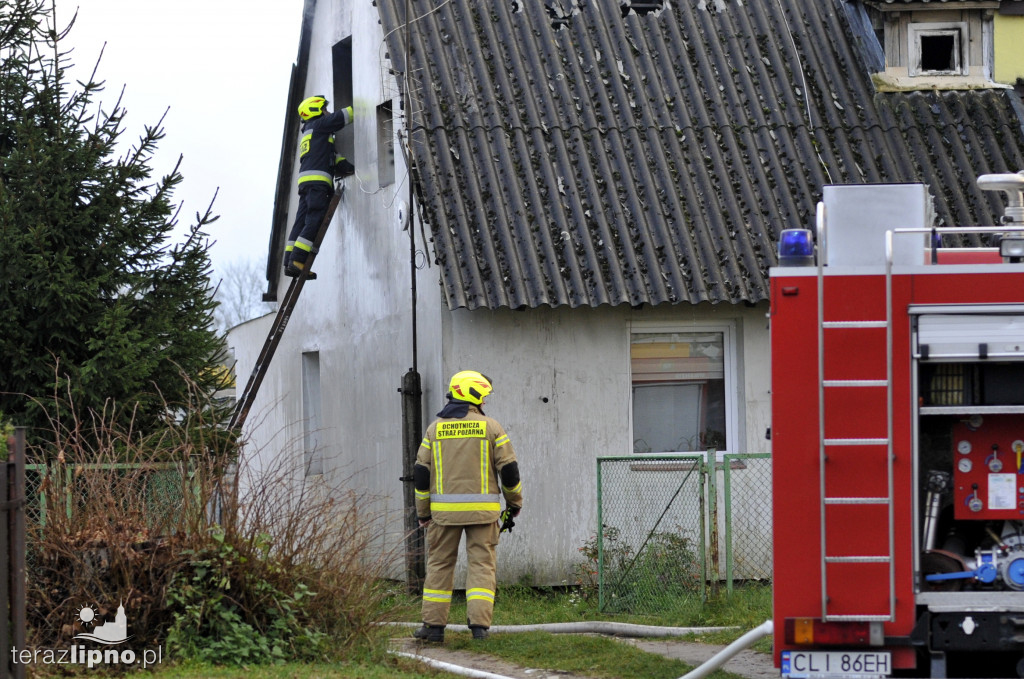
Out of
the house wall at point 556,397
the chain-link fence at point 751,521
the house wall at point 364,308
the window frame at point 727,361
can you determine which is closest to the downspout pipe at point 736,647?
the house wall at point 364,308

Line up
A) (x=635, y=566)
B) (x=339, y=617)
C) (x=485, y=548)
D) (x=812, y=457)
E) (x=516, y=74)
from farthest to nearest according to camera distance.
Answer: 1. (x=516, y=74)
2. (x=635, y=566)
3. (x=485, y=548)
4. (x=339, y=617)
5. (x=812, y=457)

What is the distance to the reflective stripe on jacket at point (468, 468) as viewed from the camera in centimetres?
898

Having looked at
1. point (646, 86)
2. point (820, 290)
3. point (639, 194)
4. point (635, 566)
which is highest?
point (646, 86)

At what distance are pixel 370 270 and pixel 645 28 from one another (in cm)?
375

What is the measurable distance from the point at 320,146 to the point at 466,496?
18.2 feet

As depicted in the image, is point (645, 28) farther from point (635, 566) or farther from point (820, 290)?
point (820, 290)

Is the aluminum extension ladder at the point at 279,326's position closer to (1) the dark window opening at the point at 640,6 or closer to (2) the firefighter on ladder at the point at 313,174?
(2) the firefighter on ladder at the point at 313,174

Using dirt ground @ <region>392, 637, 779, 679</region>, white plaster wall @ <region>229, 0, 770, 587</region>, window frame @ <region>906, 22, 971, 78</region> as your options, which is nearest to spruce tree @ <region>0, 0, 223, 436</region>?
white plaster wall @ <region>229, 0, 770, 587</region>

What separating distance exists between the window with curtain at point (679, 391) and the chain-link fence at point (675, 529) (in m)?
0.56

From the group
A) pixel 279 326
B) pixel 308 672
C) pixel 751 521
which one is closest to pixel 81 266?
pixel 279 326

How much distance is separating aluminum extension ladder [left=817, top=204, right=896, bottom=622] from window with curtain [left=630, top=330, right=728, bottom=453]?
574 centimetres

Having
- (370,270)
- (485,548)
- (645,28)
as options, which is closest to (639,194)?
(645,28)

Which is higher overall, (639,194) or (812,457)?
(639,194)

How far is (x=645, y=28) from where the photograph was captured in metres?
13.0
